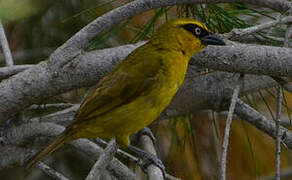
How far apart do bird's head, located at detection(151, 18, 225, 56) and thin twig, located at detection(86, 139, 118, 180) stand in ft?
2.22

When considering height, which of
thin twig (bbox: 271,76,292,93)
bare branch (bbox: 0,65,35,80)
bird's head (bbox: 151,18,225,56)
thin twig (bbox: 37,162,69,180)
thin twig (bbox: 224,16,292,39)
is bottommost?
thin twig (bbox: 37,162,69,180)

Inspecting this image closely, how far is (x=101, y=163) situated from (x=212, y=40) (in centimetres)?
89

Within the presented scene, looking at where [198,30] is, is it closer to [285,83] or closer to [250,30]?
[250,30]

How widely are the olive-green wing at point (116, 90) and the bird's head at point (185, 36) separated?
238 millimetres

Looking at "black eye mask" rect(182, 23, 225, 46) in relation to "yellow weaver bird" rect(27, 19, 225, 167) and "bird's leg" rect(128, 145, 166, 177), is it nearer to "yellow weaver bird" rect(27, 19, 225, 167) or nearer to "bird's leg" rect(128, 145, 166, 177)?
"yellow weaver bird" rect(27, 19, 225, 167)

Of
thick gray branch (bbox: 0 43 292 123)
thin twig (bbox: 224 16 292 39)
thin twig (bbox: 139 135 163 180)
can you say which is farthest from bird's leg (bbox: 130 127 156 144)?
thin twig (bbox: 224 16 292 39)

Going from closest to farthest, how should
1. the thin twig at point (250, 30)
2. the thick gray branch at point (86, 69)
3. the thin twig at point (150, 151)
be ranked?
the thin twig at point (150, 151) < the thin twig at point (250, 30) < the thick gray branch at point (86, 69)

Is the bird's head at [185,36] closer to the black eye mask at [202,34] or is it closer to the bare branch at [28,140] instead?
the black eye mask at [202,34]

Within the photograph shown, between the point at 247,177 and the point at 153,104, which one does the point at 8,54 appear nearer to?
the point at 153,104

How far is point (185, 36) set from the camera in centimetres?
321

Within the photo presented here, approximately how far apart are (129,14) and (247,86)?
38.3 inches

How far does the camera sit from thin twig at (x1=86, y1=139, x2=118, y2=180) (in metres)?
2.69

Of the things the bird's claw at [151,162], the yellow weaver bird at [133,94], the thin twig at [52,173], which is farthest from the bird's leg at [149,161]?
the thin twig at [52,173]

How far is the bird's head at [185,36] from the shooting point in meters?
3.15
